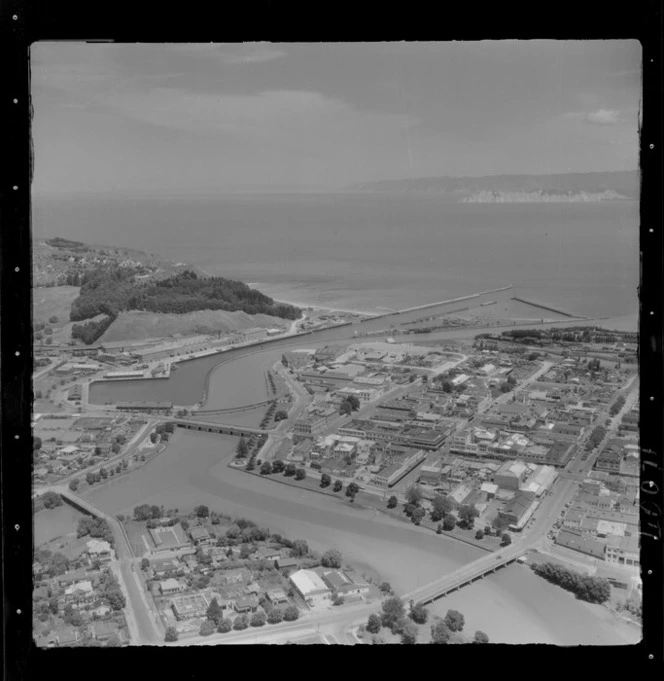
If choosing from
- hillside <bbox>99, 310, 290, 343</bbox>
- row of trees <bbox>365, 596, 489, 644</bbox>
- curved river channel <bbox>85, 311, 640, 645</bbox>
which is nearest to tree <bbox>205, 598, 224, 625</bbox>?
curved river channel <bbox>85, 311, 640, 645</bbox>

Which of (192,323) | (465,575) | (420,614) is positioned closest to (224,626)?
(420,614)

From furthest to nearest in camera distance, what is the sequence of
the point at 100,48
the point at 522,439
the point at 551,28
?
1. the point at 522,439
2. the point at 100,48
3. the point at 551,28

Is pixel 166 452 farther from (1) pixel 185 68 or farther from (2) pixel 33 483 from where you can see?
(1) pixel 185 68

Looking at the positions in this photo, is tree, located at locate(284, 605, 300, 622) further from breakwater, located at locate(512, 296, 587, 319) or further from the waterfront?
breakwater, located at locate(512, 296, 587, 319)

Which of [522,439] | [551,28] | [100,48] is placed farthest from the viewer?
[522,439]

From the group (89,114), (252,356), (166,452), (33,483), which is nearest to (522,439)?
(252,356)

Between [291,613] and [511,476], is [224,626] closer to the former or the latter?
[291,613]

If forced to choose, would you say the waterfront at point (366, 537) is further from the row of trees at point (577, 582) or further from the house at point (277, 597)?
the house at point (277, 597)

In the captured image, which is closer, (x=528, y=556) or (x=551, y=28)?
(x=551, y=28)
